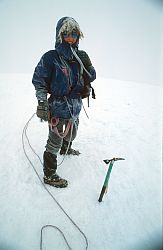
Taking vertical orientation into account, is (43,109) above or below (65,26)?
below

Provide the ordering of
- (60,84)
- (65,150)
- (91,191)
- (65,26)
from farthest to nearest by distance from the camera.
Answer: (65,150) < (91,191) < (60,84) < (65,26)

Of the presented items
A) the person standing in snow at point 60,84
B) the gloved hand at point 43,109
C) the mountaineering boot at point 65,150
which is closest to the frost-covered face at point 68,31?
the person standing in snow at point 60,84

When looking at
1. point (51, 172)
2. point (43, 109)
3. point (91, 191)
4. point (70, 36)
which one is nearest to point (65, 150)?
point (51, 172)

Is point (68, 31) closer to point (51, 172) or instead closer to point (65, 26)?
point (65, 26)

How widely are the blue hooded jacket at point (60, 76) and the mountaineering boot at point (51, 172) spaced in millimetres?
627

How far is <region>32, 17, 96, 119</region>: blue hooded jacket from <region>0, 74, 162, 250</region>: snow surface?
1.15 meters

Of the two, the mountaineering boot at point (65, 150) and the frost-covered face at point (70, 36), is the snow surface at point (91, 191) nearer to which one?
the mountaineering boot at point (65, 150)

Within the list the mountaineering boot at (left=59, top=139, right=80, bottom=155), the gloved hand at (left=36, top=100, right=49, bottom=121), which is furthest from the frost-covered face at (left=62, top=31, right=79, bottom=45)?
the mountaineering boot at (left=59, top=139, right=80, bottom=155)

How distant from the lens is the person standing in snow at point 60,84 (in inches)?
123

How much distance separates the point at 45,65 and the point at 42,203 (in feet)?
6.11

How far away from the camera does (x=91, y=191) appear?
11.6ft

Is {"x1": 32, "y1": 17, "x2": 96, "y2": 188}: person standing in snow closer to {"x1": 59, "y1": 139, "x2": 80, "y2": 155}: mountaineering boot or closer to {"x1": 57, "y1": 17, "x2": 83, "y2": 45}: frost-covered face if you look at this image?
{"x1": 57, "y1": 17, "x2": 83, "y2": 45}: frost-covered face

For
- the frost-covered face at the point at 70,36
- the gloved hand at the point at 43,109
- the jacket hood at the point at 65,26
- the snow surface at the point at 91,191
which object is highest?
the jacket hood at the point at 65,26

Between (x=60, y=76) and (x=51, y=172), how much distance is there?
1431 mm
